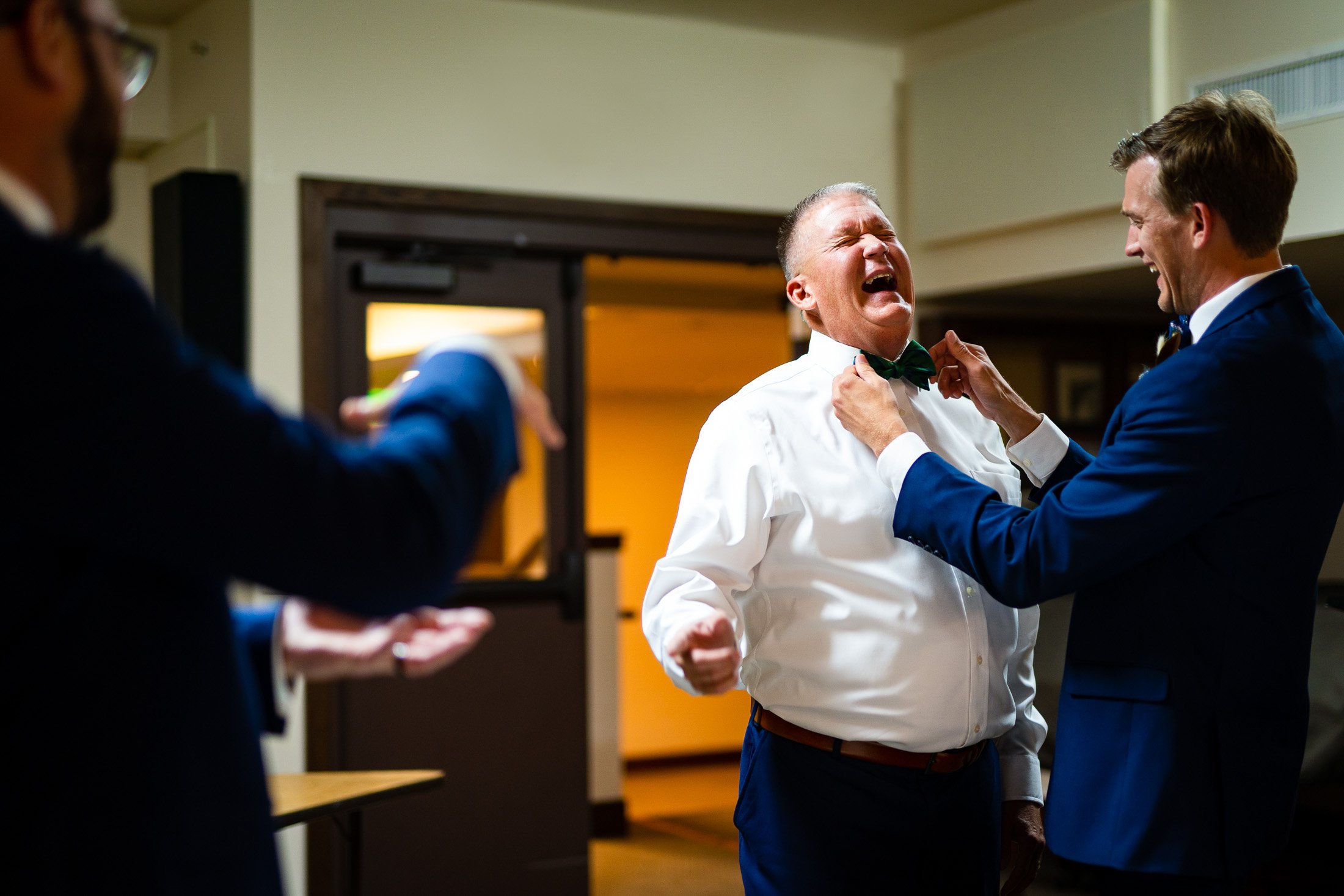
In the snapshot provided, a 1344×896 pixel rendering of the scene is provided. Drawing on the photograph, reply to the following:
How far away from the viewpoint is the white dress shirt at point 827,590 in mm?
1661

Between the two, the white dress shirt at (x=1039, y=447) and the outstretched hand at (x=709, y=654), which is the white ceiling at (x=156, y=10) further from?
the outstretched hand at (x=709, y=654)

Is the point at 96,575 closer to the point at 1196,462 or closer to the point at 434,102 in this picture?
the point at 1196,462

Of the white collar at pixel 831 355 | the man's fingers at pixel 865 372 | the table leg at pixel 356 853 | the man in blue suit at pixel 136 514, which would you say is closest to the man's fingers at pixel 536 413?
the man in blue suit at pixel 136 514

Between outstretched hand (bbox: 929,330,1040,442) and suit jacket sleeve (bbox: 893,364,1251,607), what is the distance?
0.98ft

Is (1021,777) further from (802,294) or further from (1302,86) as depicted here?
(1302,86)

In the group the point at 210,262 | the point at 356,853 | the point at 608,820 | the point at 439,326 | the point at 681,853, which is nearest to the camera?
the point at 356,853

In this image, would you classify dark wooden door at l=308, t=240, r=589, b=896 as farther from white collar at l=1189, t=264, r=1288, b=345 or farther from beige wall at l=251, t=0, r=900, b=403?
white collar at l=1189, t=264, r=1288, b=345

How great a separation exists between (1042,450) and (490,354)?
1348mm

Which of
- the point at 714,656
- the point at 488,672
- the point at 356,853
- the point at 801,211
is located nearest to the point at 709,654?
the point at 714,656

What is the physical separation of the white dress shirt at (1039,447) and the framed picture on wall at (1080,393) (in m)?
2.76

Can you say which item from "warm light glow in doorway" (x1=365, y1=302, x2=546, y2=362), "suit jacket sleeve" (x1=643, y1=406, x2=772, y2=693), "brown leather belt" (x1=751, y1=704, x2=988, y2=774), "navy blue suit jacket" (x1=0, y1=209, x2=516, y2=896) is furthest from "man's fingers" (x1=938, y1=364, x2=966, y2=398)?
"warm light glow in doorway" (x1=365, y1=302, x2=546, y2=362)

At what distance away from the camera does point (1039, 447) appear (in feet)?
6.28

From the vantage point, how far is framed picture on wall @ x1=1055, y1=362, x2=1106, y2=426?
4.57 m

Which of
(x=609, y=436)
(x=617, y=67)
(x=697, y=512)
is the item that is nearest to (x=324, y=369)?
(x=617, y=67)
